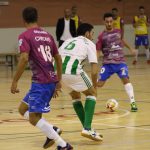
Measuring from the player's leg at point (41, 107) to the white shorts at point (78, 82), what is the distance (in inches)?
47.3

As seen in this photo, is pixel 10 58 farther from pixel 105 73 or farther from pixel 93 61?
pixel 93 61

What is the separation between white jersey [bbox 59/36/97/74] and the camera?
380 inches

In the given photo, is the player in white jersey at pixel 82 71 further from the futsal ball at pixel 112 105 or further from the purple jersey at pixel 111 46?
the purple jersey at pixel 111 46

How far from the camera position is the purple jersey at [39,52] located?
8.28 meters

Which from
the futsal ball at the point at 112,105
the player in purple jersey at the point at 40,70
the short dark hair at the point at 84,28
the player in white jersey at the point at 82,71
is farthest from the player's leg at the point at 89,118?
the futsal ball at the point at 112,105

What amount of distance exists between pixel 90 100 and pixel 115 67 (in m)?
3.61

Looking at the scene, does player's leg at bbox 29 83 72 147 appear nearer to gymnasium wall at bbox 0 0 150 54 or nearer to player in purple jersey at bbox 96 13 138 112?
player in purple jersey at bbox 96 13 138 112

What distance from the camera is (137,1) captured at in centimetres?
3170

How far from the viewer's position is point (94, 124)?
11320 mm

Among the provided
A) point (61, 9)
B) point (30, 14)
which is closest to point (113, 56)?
point (30, 14)

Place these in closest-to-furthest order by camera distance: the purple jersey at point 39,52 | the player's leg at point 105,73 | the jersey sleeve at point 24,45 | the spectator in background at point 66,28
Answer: the jersey sleeve at point 24,45, the purple jersey at point 39,52, the player's leg at point 105,73, the spectator in background at point 66,28

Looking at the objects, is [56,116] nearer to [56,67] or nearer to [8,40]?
[56,67]

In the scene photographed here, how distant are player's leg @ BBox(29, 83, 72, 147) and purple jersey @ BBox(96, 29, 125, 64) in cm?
486

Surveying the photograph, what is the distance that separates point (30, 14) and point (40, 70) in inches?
29.7
